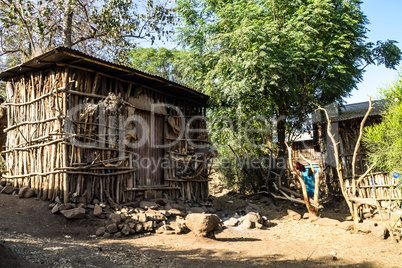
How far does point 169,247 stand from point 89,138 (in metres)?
3.50

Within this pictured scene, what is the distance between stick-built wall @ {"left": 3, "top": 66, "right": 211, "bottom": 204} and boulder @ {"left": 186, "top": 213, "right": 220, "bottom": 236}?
2492mm

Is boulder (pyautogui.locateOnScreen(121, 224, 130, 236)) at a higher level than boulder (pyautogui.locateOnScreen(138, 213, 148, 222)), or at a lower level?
lower

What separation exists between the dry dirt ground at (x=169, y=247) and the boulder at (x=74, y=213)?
146 mm

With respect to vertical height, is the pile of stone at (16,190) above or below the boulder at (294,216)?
above

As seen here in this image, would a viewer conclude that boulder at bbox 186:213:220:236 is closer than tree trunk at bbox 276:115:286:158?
Yes

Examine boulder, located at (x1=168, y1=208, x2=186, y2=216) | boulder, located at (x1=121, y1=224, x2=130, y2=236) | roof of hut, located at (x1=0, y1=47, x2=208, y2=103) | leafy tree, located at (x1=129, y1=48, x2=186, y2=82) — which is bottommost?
boulder, located at (x1=121, y1=224, x2=130, y2=236)

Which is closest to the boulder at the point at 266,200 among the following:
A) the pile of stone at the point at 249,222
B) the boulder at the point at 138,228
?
the pile of stone at the point at 249,222

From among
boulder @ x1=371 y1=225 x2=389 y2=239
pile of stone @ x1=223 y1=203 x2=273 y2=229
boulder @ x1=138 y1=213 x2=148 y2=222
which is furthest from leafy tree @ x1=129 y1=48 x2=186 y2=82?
boulder @ x1=371 y1=225 x2=389 y2=239

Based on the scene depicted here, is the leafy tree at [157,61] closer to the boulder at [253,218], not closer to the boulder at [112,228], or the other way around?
the boulder at [253,218]

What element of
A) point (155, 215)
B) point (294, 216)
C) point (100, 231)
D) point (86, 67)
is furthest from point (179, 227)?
point (86, 67)

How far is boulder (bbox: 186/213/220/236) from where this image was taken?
23.0ft

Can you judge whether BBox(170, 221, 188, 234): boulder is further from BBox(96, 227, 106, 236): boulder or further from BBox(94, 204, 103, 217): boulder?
BBox(94, 204, 103, 217): boulder

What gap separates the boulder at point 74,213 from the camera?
7392 mm

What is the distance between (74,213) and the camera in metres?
7.40
